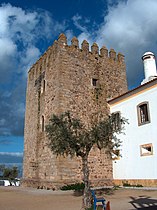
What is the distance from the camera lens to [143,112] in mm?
16297

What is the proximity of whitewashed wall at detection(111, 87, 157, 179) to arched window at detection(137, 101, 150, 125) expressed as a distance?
0.91ft

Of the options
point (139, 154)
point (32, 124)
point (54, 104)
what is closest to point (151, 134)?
point (139, 154)

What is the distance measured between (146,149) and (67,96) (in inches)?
256

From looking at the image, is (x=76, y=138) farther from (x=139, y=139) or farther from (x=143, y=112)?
(x=143, y=112)

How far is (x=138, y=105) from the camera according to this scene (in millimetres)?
16531

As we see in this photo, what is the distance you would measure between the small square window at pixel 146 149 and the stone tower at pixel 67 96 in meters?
2.89

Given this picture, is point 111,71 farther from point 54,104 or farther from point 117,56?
point 54,104

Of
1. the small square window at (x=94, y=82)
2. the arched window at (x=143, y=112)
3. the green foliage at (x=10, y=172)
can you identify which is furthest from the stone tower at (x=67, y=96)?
the green foliage at (x=10, y=172)

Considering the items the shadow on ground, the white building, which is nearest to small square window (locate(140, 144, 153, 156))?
the white building

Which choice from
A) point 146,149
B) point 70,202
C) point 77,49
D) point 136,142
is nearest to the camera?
point 70,202

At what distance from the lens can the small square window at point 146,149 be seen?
49.4 feet

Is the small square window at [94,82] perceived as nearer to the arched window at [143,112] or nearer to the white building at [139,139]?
the white building at [139,139]

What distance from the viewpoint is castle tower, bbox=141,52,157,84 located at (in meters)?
18.8

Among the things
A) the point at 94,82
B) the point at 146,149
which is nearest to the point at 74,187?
the point at 146,149
